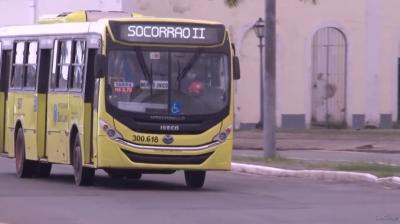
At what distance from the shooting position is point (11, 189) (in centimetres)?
2061

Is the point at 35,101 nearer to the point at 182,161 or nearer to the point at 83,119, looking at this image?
the point at 83,119

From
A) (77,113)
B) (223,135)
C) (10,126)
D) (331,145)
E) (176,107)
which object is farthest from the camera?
(331,145)

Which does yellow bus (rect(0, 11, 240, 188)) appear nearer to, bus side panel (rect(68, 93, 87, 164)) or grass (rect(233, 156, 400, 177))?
bus side panel (rect(68, 93, 87, 164))

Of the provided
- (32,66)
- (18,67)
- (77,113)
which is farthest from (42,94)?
(77,113)

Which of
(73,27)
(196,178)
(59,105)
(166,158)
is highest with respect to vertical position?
(73,27)

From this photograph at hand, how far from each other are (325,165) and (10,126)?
24.6ft

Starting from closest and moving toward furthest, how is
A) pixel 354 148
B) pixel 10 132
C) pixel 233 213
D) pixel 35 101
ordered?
pixel 233 213 → pixel 35 101 → pixel 10 132 → pixel 354 148

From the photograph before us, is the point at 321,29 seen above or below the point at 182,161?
above

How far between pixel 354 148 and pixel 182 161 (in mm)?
14399

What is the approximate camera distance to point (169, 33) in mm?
20734

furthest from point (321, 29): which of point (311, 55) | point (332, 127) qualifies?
point (332, 127)

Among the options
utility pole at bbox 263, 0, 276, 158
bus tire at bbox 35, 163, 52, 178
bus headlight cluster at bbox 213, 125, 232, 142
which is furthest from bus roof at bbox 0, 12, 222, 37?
utility pole at bbox 263, 0, 276, 158

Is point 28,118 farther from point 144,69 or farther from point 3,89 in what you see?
point 144,69

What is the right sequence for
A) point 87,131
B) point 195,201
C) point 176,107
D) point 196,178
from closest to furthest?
point 195,201 < point 176,107 < point 87,131 < point 196,178
